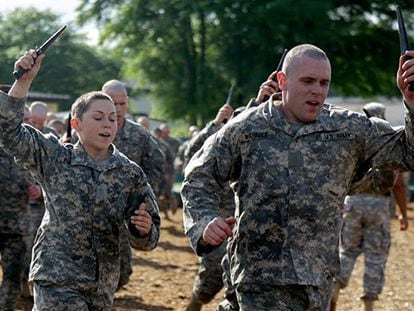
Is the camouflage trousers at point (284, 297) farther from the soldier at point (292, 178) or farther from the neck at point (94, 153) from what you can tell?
the neck at point (94, 153)

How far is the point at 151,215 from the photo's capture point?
616 cm

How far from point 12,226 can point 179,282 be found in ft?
14.7

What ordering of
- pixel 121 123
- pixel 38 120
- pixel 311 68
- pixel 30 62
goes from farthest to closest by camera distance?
1. pixel 38 120
2. pixel 121 123
3. pixel 30 62
4. pixel 311 68

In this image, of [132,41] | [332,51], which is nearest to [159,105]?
[132,41]

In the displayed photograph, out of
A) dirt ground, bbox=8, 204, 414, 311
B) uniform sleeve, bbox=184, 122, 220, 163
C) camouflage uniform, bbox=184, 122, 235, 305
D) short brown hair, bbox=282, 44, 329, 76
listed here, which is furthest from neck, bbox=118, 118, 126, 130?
short brown hair, bbox=282, 44, 329, 76

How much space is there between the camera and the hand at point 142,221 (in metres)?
5.82

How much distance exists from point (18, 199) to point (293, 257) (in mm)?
4392

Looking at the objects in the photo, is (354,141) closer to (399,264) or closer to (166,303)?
(166,303)

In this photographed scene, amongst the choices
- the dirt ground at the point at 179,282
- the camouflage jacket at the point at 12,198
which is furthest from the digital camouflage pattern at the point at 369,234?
the camouflage jacket at the point at 12,198

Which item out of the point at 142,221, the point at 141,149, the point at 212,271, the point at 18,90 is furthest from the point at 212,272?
the point at 18,90

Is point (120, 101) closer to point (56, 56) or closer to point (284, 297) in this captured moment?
point (284, 297)

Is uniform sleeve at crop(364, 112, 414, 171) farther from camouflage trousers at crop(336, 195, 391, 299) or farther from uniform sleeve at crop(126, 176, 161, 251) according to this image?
camouflage trousers at crop(336, 195, 391, 299)

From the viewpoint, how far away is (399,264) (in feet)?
52.2

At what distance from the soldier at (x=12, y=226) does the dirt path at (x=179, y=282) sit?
1.89m
